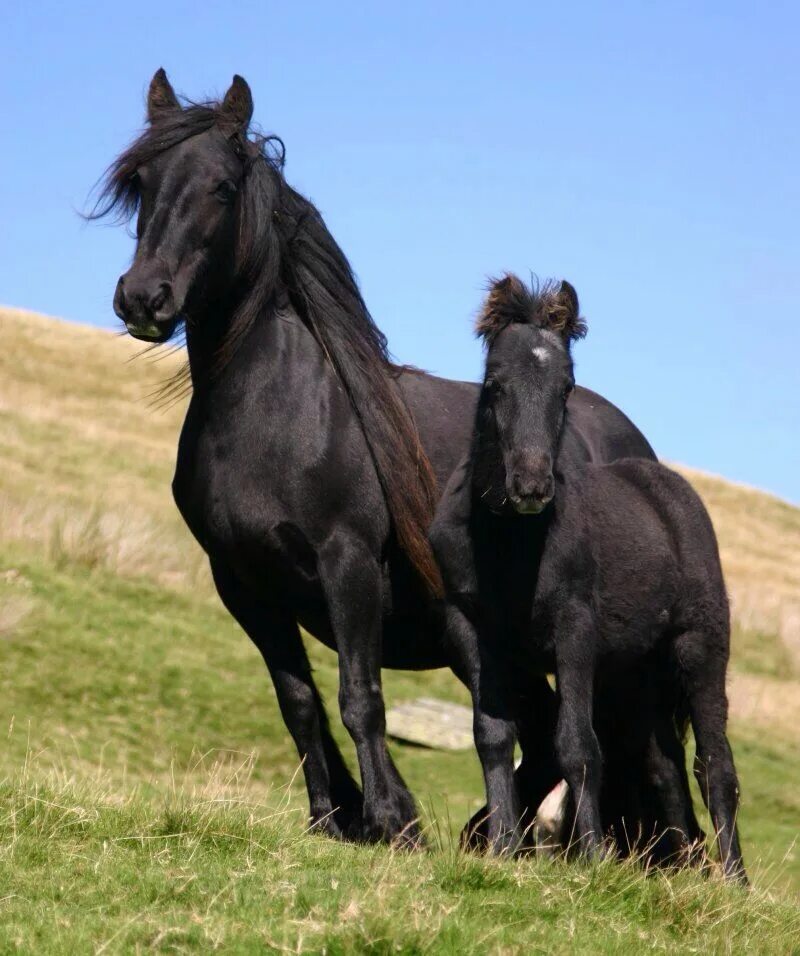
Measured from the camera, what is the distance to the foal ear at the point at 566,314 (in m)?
6.81

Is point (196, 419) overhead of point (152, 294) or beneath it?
beneath

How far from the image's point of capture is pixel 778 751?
19.1 metres

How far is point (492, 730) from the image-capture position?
21.6 ft

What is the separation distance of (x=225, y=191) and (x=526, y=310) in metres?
1.62

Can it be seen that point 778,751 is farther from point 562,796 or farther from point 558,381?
point 558,381

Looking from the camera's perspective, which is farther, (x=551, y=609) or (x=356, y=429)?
(x=356, y=429)

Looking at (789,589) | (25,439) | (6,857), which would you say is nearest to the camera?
(6,857)

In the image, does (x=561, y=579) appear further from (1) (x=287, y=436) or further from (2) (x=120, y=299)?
(2) (x=120, y=299)

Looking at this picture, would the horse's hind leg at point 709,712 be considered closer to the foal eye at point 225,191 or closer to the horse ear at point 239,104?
the foal eye at point 225,191

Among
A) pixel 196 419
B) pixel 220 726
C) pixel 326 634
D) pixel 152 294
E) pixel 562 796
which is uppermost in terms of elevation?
pixel 152 294

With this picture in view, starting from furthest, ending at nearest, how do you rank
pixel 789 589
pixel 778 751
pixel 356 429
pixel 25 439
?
pixel 789 589, pixel 25 439, pixel 778 751, pixel 356 429

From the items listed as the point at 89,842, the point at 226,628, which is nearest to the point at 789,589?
the point at 226,628

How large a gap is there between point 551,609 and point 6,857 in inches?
99.4

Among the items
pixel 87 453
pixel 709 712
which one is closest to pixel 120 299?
pixel 709 712
